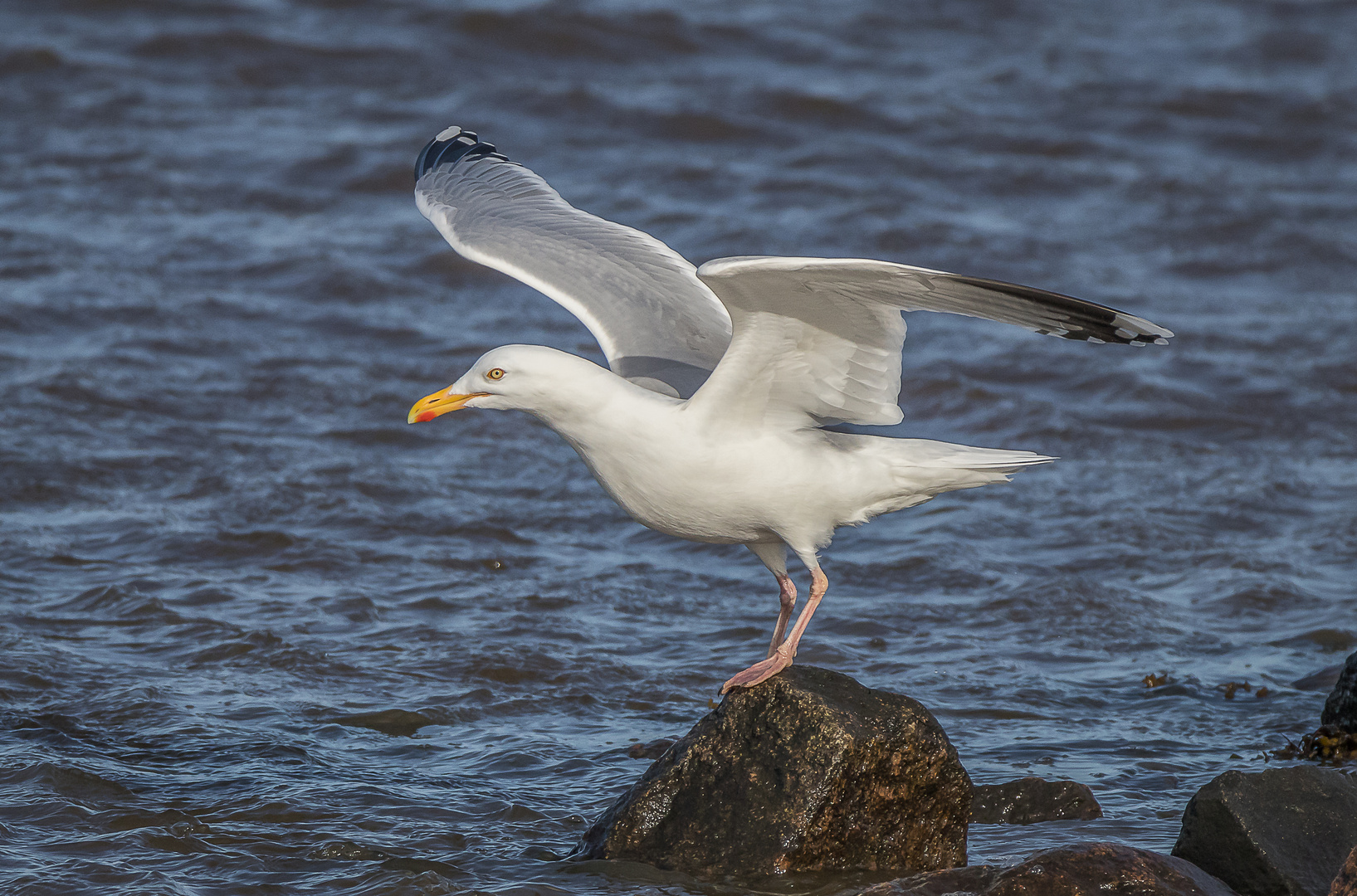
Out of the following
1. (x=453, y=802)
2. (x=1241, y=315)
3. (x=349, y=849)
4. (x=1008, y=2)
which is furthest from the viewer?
(x=1008, y=2)

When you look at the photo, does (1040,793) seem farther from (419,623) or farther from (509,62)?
(509,62)

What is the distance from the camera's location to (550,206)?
7.41m

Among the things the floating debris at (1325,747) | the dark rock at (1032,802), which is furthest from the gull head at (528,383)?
the floating debris at (1325,747)

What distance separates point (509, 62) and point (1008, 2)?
6590 mm

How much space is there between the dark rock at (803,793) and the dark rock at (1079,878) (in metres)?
0.38

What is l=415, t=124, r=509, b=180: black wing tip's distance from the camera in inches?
308

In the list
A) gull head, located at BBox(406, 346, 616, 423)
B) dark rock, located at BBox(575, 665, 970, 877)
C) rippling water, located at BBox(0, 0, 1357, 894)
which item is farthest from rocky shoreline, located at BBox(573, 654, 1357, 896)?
gull head, located at BBox(406, 346, 616, 423)

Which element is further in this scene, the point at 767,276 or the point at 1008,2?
the point at 1008,2

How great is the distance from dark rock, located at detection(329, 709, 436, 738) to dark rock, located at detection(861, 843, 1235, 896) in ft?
8.23

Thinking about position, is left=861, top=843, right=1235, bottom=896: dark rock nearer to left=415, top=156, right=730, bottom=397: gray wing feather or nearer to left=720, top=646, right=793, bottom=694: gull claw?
left=720, top=646, right=793, bottom=694: gull claw

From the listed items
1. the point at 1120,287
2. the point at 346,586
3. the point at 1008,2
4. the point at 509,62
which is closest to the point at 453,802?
the point at 346,586

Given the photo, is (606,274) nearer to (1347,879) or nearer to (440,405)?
(440,405)

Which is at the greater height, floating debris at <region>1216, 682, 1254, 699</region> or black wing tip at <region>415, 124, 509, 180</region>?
black wing tip at <region>415, 124, 509, 180</region>

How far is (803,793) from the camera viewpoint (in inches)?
197
